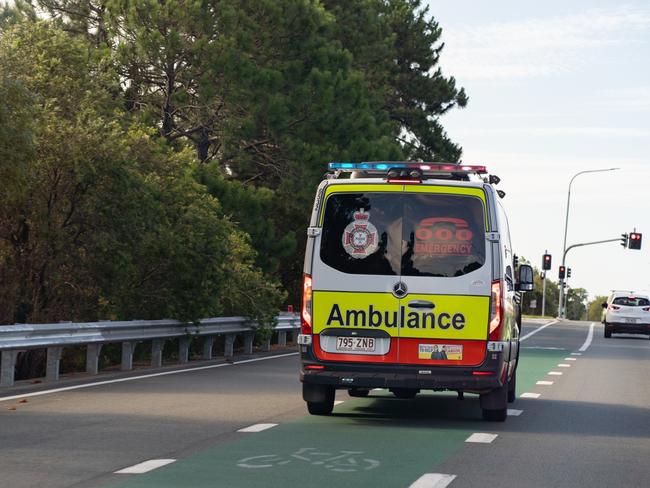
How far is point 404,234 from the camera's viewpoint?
1321 centimetres

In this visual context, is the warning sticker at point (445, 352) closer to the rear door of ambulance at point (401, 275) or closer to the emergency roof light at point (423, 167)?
the rear door of ambulance at point (401, 275)

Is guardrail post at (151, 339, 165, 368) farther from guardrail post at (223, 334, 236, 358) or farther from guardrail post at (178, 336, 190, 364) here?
guardrail post at (223, 334, 236, 358)

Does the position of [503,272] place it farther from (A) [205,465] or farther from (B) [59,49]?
(B) [59,49]

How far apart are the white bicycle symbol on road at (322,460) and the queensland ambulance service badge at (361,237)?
279 cm

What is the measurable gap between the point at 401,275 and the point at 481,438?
181 cm

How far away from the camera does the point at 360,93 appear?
40.1m

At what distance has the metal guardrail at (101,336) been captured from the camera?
55.3 feet

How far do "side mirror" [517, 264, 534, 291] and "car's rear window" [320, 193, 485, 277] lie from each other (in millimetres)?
2809

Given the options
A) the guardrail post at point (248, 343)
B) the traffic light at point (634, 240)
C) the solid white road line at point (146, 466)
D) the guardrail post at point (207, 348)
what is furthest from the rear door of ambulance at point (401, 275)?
the traffic light at point (634, 240)

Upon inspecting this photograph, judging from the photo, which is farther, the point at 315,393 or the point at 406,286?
the point at 315,393

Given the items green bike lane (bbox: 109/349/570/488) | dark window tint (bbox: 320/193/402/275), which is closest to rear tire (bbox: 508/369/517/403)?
green bike lane (bbox: 109/349/570/488)

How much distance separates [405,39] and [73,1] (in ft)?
90.9

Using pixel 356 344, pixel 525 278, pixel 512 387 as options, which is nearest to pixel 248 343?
pixel 512 387

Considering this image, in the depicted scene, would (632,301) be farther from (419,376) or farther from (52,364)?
(419,376)
